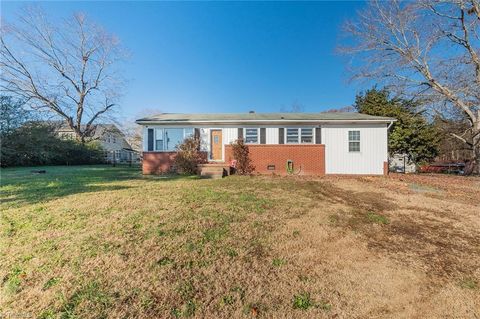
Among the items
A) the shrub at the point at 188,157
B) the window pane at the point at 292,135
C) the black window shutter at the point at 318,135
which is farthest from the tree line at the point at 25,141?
the black window shutter at the point at 318,135

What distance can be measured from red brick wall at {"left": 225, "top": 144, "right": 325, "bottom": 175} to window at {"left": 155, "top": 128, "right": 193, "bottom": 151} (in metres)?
2.87

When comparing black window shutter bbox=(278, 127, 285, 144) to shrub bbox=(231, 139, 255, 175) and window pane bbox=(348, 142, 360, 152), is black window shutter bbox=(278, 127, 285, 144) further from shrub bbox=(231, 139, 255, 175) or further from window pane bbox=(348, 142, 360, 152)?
window pane bbox=(348, 142, 360, 152)

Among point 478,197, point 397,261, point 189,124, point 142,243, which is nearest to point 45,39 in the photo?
point 189,124

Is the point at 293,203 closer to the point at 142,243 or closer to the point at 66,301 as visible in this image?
the point at 142,243

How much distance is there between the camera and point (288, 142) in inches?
478

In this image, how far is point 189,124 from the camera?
1226 centimetres

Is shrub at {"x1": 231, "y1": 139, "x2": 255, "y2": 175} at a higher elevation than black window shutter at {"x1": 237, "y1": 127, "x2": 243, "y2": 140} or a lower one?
lower

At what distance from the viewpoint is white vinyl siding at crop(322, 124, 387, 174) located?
11836mm

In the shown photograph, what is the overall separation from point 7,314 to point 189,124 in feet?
36.2

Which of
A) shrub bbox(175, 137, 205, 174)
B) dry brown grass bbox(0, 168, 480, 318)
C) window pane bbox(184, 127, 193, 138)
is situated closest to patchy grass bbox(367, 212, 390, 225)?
dry brown grass bbox(0, 168, 480, 318)

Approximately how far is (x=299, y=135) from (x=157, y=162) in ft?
27.6

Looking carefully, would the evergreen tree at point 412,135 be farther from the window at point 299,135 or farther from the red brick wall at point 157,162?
the red brick wall at point 157,162

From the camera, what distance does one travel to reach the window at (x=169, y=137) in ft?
40.4

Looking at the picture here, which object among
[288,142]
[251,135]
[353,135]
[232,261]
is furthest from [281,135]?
[232,261]
